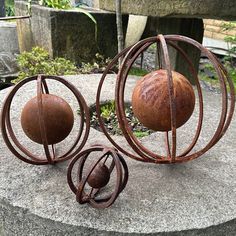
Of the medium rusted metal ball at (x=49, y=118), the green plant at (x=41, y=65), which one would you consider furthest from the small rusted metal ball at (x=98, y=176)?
the green plant at (x=41, y=65)

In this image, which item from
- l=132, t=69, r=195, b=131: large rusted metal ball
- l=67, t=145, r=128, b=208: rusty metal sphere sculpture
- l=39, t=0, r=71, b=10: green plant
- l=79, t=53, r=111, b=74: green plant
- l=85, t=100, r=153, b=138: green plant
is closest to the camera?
l=67, t=145, r=128, b=208: rusty metal sphere sculpture

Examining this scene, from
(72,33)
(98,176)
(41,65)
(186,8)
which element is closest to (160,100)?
(98,176)

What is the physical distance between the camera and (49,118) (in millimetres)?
1579

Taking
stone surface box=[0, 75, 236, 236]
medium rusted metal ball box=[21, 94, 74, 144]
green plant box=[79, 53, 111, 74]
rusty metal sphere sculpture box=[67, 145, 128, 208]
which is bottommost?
green plant box=[79, 53, 111, 74]

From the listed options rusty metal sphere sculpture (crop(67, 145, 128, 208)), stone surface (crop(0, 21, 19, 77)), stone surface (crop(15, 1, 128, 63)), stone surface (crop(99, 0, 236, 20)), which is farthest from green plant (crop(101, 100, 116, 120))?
stone surface (crop(0, 21, 19, 77))

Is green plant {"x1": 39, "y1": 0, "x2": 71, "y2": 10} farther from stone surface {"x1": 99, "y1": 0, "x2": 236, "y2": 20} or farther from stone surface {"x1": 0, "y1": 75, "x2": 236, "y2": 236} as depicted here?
stone surface {"x1": 0, "y1": 75, "x2": 236, "y2": 236}

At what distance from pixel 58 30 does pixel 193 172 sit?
2.77 meters

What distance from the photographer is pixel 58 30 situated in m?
4.02

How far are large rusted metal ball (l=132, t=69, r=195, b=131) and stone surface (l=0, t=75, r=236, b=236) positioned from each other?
10.9 inches

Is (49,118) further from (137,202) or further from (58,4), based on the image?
(58,4)

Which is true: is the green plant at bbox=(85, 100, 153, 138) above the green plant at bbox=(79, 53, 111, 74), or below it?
above

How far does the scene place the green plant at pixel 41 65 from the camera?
3.64 meters

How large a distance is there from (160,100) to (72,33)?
2844mm

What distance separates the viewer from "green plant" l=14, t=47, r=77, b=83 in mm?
3641
